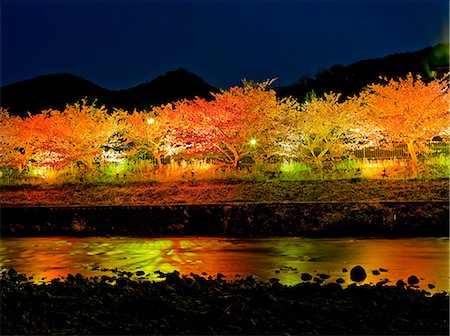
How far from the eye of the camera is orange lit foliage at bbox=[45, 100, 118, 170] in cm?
2630

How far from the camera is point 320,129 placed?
25.0 meters

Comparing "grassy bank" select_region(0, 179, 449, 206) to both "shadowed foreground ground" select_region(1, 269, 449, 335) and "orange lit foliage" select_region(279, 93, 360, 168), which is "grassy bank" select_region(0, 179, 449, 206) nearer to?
"orange lit foliage" select_region(279, 93, 360, 168)

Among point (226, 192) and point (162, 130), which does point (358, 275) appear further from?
point (162, 130)

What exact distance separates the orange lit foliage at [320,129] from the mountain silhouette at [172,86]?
37127mm

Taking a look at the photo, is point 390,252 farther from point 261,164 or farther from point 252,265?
point 261,164

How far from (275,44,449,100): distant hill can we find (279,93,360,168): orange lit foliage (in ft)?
117

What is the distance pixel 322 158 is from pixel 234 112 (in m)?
3.68

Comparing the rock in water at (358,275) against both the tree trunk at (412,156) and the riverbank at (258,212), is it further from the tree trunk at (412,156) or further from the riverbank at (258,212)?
the tree trunk at (412,156)

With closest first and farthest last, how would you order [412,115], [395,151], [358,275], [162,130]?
[358,275] < [412,115] < [162,130] < [395,151]

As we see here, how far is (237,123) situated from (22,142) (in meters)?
9.28

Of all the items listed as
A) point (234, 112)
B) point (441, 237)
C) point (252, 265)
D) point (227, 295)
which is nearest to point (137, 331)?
point (227, 295)

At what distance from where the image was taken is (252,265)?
11.9 m

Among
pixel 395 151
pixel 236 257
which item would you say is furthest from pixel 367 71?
pixel 236 257

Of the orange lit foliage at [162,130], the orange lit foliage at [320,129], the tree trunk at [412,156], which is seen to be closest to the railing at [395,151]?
the tree trunk at [412,156]
